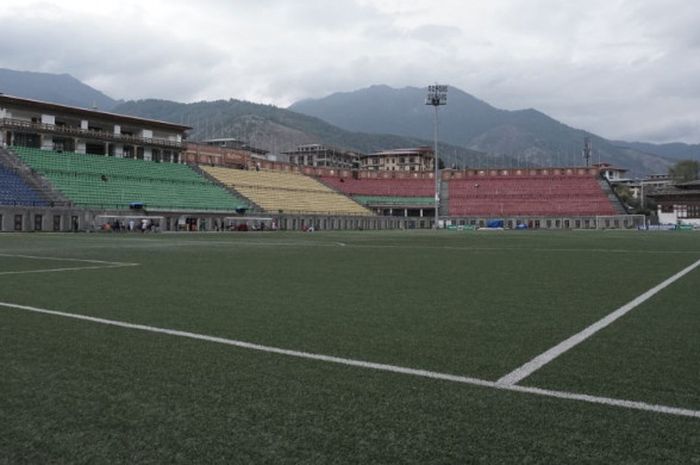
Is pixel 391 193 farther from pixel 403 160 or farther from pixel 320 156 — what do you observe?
pixel 320 156

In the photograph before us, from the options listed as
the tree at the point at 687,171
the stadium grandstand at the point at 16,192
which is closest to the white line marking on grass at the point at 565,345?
the stadium grandstand at the point at 16,192

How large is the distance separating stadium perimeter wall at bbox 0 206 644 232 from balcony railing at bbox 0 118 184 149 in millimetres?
14889

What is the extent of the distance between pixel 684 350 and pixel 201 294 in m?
6.67

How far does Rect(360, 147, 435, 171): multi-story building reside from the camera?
6211 inches

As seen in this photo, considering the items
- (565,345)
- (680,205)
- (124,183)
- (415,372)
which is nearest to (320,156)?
(680,205)

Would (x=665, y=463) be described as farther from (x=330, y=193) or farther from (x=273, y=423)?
(x=330, y=193)

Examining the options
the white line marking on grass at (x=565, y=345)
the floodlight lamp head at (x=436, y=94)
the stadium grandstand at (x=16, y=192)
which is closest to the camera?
the white line marking on grass at (x=565, y=345)

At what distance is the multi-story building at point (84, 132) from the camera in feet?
195

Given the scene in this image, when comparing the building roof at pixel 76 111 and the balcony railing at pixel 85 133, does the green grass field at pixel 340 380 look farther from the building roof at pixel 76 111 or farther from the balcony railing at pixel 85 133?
the building roof at pixel 76 111

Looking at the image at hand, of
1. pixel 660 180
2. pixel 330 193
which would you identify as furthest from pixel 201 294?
pixel 660 180

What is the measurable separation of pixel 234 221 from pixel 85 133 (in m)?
18.3

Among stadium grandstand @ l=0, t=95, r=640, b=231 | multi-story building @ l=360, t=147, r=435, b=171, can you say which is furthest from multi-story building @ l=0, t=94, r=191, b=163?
multi-story building @ l=360, t=147, r=435, b=171

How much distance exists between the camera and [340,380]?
15.1 ft

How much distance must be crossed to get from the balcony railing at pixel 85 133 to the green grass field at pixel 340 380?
5648cm
